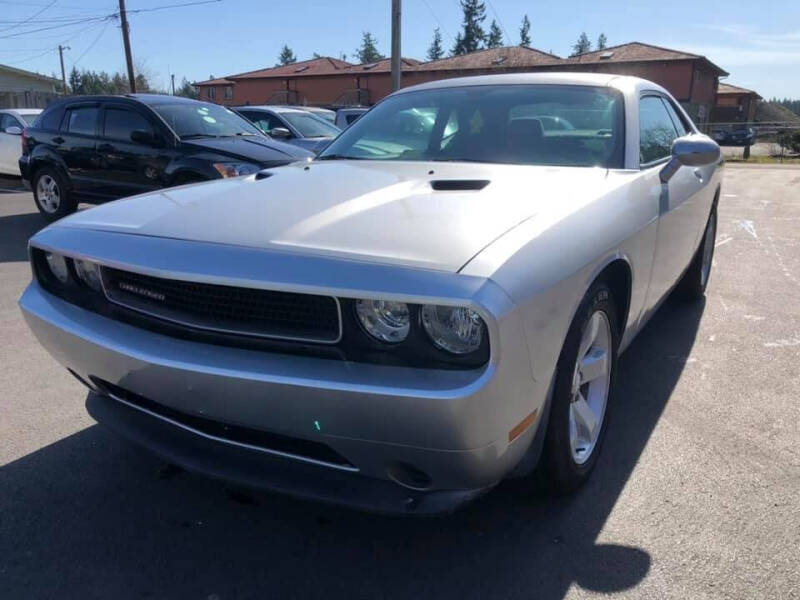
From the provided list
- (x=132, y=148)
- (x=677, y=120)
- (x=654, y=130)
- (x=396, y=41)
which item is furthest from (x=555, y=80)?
(x=396, y=41)

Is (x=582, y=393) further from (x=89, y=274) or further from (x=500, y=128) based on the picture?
(x=89, y=274)

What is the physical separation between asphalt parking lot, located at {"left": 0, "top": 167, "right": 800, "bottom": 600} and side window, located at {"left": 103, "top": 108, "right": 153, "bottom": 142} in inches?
194

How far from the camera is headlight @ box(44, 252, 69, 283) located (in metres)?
2.61

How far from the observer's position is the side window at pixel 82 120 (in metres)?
8.27

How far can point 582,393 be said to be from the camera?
2.73 m

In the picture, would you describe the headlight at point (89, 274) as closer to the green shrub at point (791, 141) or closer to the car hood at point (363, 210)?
the car hood at point (363, 210)

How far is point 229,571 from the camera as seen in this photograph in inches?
87.0

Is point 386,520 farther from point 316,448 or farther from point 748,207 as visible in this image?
point 748,207

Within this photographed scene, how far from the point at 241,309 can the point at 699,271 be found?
3959mm

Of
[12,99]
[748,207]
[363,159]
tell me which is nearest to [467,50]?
[12,99]

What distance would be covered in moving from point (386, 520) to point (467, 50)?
288ft

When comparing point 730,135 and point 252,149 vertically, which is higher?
point 252,149

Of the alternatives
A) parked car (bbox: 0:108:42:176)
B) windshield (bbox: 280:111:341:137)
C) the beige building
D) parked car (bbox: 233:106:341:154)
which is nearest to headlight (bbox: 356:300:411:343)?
parked car (bbox: 233:106:341:154)

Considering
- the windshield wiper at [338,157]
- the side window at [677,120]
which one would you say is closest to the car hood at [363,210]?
the windshield wiper at [338,157]
